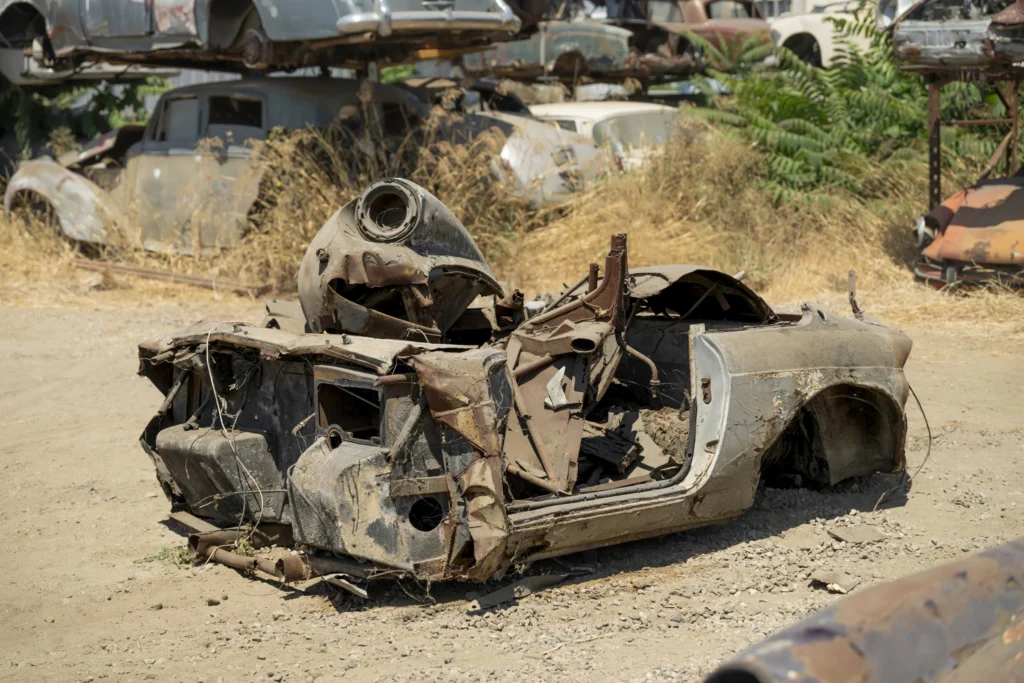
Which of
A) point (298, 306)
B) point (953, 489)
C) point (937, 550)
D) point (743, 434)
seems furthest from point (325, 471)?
point (953, 489)

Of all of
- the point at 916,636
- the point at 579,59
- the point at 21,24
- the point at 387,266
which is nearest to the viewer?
the point at 916,636

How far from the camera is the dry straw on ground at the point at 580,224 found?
35.6ft

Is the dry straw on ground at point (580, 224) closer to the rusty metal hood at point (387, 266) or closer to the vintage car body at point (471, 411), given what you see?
the vintage car body at point (471, 411)

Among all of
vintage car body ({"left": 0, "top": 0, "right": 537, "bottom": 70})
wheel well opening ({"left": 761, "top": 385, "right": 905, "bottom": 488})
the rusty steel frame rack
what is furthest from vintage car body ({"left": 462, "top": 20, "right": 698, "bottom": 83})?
wheel well opening ({"left": 761, "top": 385, "right": 905, "bottom": 488})

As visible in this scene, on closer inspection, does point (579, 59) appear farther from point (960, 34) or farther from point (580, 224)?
point (960, 34)

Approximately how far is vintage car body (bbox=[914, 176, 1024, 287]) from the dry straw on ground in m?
0.46

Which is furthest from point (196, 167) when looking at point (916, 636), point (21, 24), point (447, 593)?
point (916, 636)

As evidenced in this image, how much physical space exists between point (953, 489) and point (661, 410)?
1.52 m

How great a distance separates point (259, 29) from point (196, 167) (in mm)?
1524

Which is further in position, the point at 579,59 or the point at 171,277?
the point at 579,59

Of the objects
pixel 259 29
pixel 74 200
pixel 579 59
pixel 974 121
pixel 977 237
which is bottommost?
pixel 977 237

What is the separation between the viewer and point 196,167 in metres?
11.3

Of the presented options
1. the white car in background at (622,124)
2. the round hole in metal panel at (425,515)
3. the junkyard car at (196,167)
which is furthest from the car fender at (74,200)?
the round hole in metal panel at (425,515)

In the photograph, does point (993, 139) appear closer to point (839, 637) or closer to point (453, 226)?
point (453, 226)
